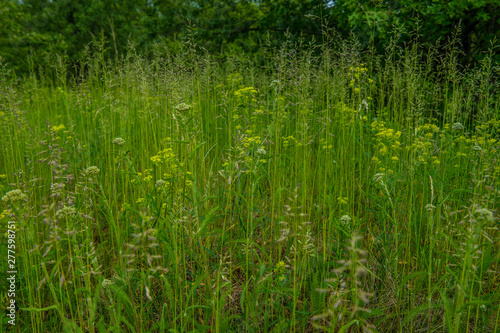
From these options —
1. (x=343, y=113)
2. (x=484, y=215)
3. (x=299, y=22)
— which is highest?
(x=299, y=22)

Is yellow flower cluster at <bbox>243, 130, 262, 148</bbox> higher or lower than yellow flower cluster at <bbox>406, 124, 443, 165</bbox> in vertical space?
higher

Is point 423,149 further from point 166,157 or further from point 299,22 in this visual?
point 299,22

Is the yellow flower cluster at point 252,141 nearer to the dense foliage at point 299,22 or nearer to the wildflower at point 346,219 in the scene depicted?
the wildflower at point 346,219

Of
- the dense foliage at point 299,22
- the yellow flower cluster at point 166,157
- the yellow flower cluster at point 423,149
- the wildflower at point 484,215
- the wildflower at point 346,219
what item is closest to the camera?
the wildflower at point 484,215

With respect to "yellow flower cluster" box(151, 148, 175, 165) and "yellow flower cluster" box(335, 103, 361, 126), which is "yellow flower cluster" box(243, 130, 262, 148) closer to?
"yellow flower cluster" box(151, 148, 175, 165)

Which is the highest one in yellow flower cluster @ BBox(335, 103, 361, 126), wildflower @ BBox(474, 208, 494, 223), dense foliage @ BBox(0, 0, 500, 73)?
dense foliage @ BBox(0, 0, 500, 73)

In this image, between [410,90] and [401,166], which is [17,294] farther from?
[410,90]

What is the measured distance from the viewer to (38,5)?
1744 centimetres

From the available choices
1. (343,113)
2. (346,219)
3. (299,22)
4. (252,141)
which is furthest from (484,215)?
(299,22)

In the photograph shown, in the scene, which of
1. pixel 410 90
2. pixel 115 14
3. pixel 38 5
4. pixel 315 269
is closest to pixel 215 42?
pixel 410 90

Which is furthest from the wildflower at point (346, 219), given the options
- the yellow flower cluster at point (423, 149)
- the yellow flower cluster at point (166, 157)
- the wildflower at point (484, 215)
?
the yellow flower cluster at point (166, 157)

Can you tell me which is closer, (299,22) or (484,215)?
(484,215)

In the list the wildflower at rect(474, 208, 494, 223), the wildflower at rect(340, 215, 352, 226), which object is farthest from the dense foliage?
the wildflower at rect(474, 208, 494, 223)

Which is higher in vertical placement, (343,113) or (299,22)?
(299,22)
